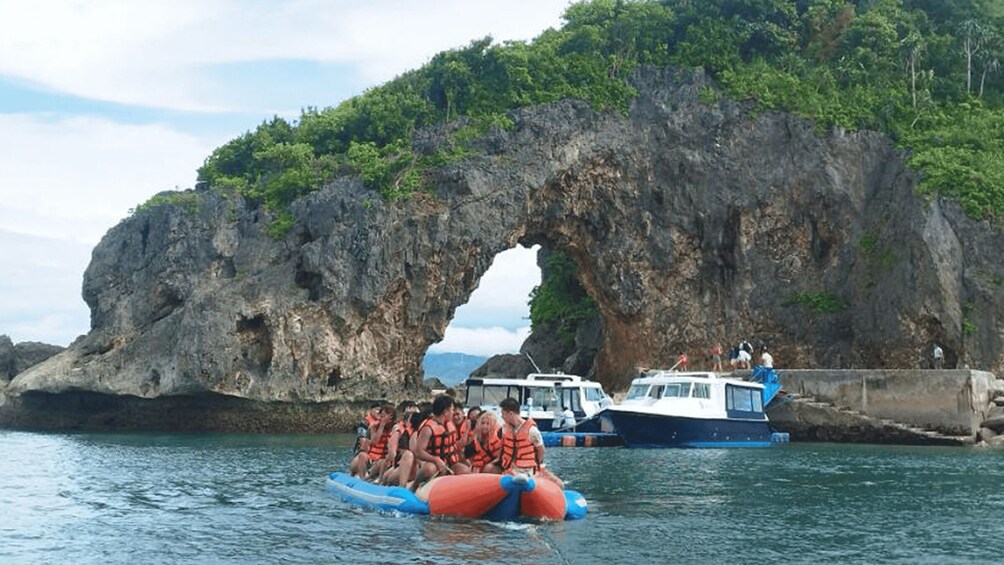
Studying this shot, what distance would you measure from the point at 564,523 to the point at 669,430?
69.4 ft

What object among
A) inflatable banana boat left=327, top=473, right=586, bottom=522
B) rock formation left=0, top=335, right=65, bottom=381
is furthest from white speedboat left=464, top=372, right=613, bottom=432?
rock formation left=0, top=335, right=65, bottom=381

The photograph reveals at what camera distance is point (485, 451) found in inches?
844

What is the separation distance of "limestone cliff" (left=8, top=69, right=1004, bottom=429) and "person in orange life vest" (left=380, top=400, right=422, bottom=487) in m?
27.7

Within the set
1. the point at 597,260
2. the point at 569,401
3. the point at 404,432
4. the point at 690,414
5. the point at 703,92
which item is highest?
the point at 703,92

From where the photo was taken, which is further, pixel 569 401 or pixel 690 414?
pixel 569 401

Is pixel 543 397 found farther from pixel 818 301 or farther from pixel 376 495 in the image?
pixel 376 495

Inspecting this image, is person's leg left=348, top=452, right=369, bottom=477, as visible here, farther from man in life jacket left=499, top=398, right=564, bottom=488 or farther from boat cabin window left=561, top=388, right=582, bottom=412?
boat cabin window left=561, top=388, right=582, bottom=412

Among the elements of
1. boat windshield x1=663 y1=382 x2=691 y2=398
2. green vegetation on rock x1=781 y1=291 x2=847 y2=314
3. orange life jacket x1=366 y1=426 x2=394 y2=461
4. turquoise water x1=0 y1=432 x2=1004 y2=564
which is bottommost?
turquoise water x1=0 y1=432 x2=1004 y2=564

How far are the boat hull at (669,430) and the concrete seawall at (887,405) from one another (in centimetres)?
625

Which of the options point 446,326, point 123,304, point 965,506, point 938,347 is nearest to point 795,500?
point 965,506

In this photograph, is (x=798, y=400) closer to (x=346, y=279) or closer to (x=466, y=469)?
(x=346, y=279)

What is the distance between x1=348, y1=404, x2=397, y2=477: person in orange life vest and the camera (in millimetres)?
23656

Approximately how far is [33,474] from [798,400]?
3043cm

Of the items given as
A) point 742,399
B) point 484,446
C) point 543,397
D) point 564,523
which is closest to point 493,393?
point 543,397
